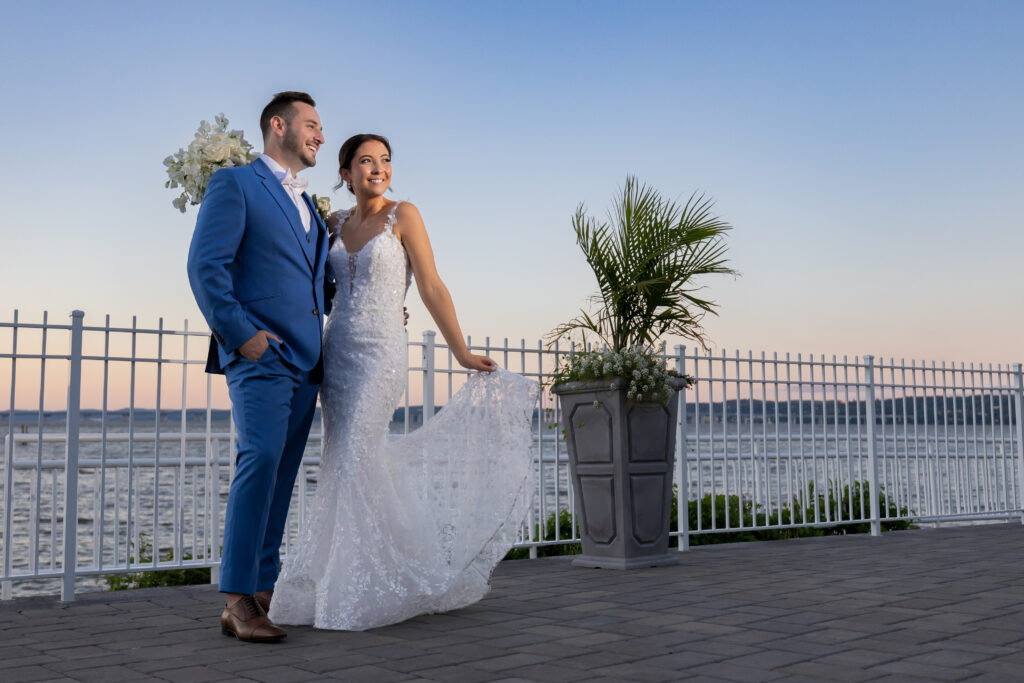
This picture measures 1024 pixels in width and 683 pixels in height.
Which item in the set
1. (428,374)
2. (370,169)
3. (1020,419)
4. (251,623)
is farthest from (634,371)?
(1020,419)

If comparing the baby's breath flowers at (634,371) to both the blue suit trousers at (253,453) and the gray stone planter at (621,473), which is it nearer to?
the gray stone planter at (621,473)

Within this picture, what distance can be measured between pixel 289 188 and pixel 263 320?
58 centimetres

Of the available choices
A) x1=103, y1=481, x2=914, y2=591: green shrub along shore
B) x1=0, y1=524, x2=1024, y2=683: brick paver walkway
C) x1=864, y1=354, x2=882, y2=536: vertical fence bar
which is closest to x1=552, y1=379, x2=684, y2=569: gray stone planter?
x1=0, y1=524, x2=1024, y2=683: brick paver walkway

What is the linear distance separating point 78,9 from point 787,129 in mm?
7496

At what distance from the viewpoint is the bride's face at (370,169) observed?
3773mm

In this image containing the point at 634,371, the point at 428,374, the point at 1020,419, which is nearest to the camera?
the point at 634,371

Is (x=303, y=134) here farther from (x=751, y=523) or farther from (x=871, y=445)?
(x=871, y=445)

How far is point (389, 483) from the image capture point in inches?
140

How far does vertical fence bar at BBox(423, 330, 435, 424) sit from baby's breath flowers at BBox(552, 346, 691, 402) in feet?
3.32

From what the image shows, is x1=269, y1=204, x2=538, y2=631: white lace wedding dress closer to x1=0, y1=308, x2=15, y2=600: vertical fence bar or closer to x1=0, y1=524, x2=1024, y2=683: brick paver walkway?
x1=0, y1=524, x2=1024, y2=683: brick paver walkway

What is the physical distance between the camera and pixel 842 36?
9.65 meters

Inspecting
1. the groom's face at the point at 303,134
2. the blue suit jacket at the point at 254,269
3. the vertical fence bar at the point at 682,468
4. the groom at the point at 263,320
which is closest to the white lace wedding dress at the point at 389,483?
the groom at the point at 263,320

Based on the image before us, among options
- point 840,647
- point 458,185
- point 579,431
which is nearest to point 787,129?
point 458,185

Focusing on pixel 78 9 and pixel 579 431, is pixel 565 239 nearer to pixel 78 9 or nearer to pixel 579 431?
pixel 579 431
